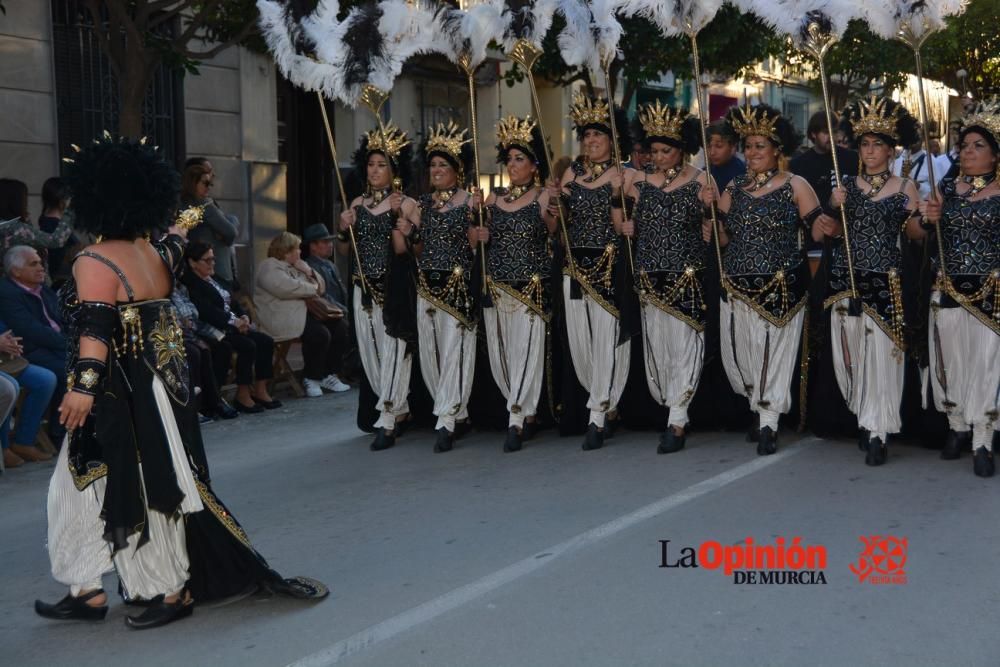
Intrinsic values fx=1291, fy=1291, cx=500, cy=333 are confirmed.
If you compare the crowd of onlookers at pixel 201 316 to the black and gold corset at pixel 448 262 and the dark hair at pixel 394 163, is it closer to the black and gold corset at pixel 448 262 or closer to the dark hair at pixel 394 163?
the dark hair at pixel 394 163

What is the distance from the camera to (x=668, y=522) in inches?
239

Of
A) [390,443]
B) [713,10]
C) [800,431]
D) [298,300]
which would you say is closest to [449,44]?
[713,10]

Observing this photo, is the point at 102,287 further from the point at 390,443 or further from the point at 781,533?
the point at 390,443

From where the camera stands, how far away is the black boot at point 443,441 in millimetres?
8180

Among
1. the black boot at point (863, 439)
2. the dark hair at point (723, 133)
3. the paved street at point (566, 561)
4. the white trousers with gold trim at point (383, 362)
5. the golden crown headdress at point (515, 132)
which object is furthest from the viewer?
the dark hair at point (723, 133)

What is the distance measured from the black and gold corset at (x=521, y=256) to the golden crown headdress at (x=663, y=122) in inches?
33.9

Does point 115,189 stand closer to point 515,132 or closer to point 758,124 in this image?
point 515,132

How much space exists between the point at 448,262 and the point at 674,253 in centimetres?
143

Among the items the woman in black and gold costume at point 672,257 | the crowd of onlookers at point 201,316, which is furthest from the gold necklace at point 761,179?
the crowd of onlookers at point 201,316

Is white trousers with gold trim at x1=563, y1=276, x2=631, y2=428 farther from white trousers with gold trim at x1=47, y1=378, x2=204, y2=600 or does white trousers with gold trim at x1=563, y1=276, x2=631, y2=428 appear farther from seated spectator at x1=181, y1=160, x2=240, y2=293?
seated spectator at x1=181, y1=160, x2=240, y2=293

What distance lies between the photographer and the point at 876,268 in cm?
731

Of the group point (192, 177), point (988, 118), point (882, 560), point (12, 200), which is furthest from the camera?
point (192, 177)

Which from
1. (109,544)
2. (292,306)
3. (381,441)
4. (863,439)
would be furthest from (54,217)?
(863,439)

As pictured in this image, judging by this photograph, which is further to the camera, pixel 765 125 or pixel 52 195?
pixel 52 195
